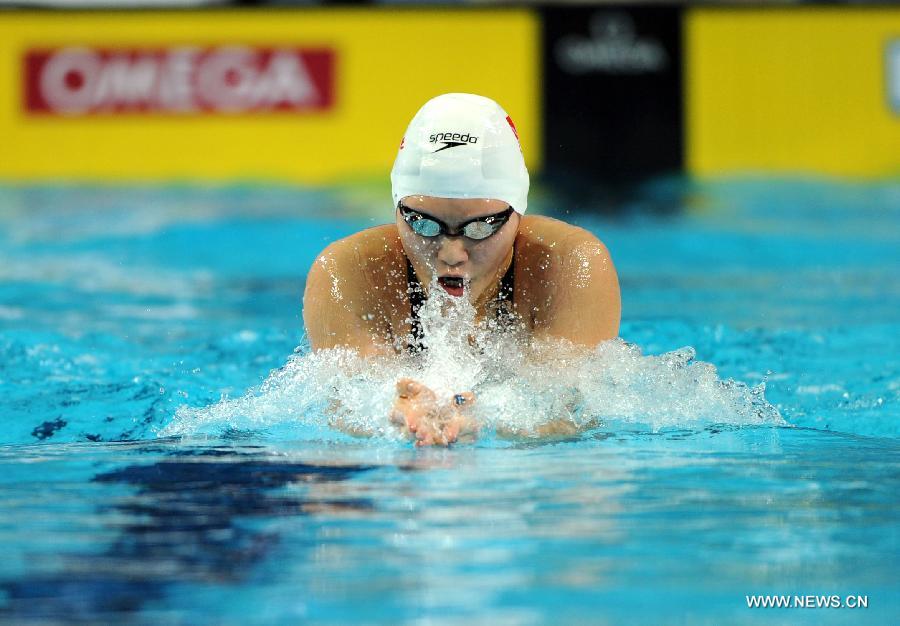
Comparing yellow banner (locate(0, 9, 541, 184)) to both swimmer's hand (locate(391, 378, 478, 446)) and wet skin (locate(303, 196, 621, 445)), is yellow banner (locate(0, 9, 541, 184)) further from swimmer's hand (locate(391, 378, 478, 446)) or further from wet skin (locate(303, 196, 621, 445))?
swimmer's hand (locate(391, 378, 478, 446))

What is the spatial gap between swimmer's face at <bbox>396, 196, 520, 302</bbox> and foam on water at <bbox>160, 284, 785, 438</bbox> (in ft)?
0.25

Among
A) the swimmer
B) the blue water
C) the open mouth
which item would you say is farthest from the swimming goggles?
the blue water

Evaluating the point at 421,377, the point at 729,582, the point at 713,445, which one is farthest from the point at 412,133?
the point at 729,582

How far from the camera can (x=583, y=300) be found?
312 cm

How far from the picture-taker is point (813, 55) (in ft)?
26.8

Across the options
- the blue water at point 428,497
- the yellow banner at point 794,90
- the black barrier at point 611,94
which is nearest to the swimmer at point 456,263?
the blue water at point 428,497

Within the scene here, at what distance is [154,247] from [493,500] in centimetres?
540

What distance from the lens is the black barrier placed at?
8.07 m

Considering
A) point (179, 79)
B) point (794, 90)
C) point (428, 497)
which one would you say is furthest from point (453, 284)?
point (794, 90)

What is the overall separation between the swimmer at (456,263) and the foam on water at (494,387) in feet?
0.16

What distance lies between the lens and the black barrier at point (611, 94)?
807cm

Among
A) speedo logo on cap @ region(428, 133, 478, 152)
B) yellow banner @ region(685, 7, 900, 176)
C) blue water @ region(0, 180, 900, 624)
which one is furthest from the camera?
yellow banner @ region(685, 7, 900, 176)

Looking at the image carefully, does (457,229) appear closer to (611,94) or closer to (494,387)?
(494,387)

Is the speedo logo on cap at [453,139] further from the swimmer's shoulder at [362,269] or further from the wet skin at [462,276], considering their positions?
the swimmer's shoulder at [362,269]
